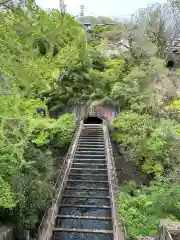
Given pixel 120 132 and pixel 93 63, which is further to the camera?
pixel 93 63

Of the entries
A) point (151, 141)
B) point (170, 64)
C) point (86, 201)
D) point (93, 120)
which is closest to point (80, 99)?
point (93, 120)

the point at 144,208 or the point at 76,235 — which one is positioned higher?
the point at 144,208

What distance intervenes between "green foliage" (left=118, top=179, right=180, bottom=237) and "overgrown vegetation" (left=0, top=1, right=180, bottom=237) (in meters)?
0.03

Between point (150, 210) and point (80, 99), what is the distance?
→ 14557 mm

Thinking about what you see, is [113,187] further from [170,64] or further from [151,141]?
[170,64]

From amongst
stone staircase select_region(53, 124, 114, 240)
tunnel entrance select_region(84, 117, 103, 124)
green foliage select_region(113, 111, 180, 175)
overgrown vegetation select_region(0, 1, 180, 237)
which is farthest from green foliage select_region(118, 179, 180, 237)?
tunnel entrance select_region(84, 117, 103, 124)

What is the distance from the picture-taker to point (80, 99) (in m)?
23.6

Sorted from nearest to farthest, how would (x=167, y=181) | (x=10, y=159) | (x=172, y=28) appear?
1. (x=10, y=159)
2. (x=167, y=181)
3. (x=172, y=28)

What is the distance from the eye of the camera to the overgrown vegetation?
7816mm

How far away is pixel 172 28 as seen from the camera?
1121 inches

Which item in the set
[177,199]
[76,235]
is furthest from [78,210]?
[177,199]

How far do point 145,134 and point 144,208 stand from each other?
21.0ft

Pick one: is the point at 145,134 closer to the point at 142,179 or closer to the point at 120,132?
the point at 142,179

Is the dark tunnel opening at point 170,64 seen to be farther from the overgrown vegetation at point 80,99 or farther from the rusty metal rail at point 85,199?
the rusty metal rail at point 85,199
